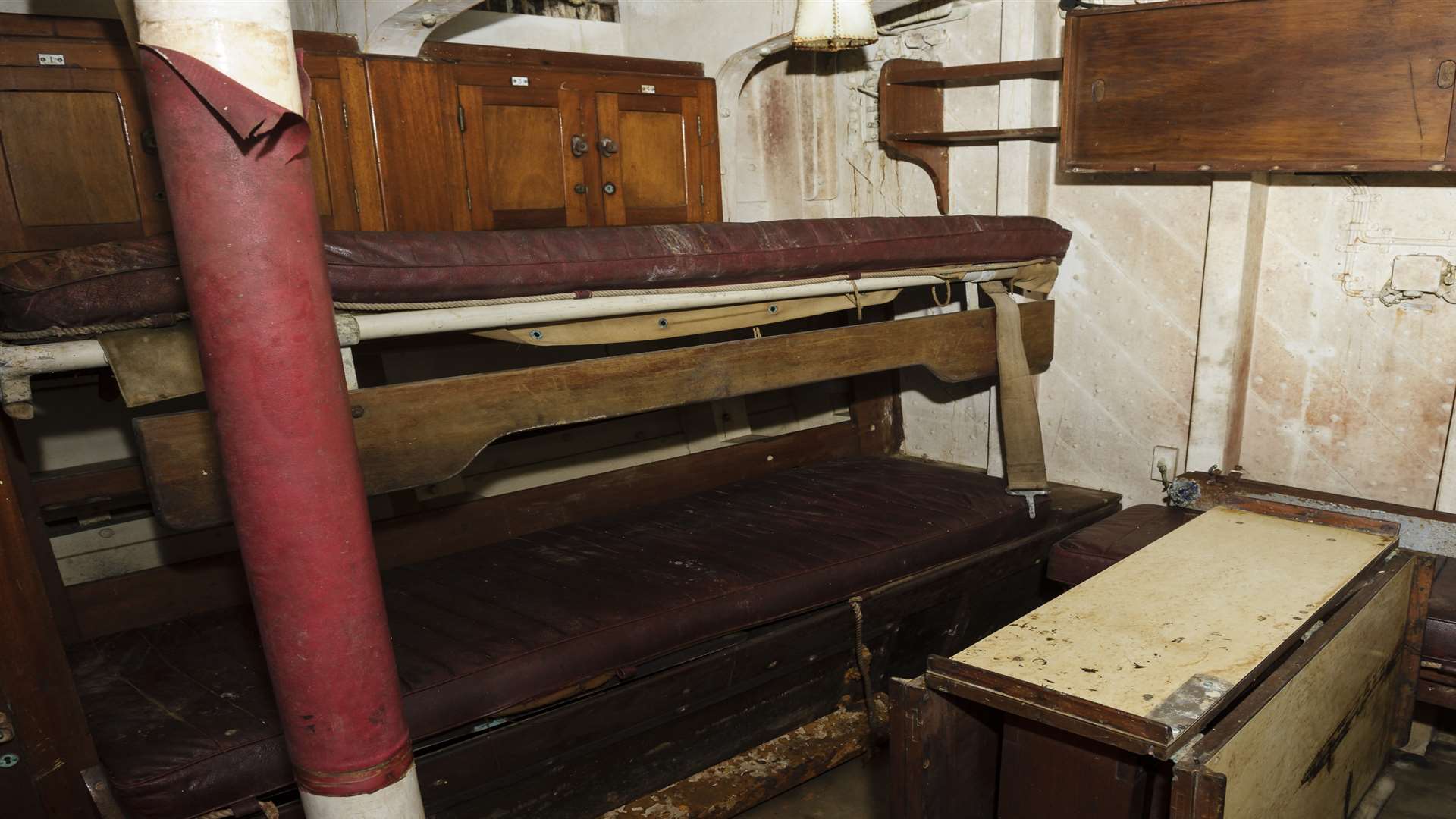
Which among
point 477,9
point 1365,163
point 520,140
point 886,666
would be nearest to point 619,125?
point 520,140

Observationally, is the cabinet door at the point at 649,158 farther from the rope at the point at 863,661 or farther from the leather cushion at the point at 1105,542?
the leather cushion at the point at 1105,542

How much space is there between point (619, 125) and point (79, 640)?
2.81m

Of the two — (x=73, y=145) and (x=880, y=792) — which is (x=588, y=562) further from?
(x=73, y=145)

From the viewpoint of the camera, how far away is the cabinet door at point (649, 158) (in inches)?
166

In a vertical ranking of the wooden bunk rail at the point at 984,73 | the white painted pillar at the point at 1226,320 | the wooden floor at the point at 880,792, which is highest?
the wooden bunk rail at the point at 984,73

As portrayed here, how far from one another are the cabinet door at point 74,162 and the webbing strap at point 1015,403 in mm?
2935

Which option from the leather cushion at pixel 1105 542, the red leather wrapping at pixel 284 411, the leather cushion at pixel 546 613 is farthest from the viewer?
the leather cushion at pixel 1105 542

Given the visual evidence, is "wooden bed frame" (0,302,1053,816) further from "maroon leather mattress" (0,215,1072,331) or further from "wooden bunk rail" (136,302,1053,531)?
"maroon leather mattress" (0,215,1072,331)

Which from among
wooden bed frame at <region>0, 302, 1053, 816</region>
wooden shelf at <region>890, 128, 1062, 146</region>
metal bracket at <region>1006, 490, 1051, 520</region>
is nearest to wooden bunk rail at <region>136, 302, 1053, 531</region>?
wooden bed frame at <region>0, 302, 1053, 816</region>

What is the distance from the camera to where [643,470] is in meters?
3.98

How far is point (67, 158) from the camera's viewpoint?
290 centimetres

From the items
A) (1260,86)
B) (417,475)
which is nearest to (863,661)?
(417,475)

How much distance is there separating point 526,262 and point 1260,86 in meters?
2.51

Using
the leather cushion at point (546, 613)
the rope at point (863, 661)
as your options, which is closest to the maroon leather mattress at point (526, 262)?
the leather cushion at point (546, 613)
